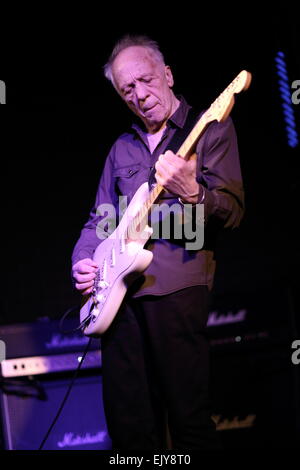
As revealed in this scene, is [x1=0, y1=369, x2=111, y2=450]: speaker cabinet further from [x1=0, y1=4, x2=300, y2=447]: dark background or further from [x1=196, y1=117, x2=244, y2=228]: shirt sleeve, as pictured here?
[x1=196, y1=117, x2=244, y2=228]: shirt sleeve

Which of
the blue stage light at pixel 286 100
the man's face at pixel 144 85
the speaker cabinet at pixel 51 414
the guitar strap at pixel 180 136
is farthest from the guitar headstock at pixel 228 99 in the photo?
the blue stage light at pixel 286 100

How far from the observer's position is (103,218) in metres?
2.41

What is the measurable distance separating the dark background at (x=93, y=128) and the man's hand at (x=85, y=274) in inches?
52.5

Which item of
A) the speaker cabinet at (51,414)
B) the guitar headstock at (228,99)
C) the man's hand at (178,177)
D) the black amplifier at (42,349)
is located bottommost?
the speaker cabinet at (51,414)

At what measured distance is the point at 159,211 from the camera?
6.67ft

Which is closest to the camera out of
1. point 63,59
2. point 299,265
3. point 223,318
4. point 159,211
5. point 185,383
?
Answer: point 185,383

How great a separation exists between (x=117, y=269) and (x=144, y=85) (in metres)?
0.73

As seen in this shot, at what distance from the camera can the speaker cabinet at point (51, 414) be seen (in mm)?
2727

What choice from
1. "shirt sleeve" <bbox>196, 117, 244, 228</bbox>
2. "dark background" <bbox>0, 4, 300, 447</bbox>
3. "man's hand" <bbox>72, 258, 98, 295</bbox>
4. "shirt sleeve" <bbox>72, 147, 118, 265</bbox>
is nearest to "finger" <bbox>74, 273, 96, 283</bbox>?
"man's hand" <bbox>72, 258, 98, 295</bbox>

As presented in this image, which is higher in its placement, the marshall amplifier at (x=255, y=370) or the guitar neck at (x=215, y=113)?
the guitar neck at (x=215, y=113)

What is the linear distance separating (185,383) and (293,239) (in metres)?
2.06

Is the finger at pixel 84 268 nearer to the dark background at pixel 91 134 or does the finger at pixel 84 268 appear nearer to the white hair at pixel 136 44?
the white hair at pixel 136 44

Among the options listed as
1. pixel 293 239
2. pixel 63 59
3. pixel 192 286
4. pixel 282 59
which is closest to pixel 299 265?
pixel 293 239
